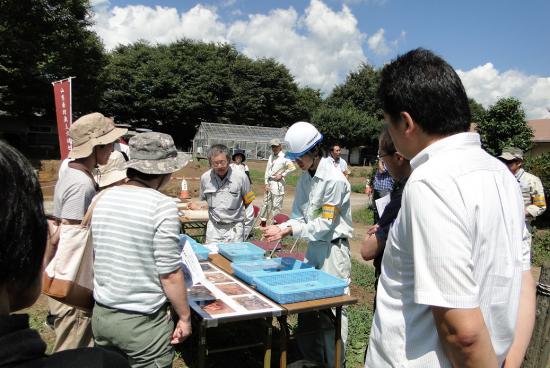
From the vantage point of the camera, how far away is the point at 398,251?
46.2 inches

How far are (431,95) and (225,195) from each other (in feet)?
11.8

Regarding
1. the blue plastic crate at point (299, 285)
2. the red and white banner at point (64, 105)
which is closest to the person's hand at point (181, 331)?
the blue plastic crate at point (299, 285)

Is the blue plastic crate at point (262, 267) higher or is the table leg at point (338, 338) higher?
the blue plastic crate at point (262, 267)

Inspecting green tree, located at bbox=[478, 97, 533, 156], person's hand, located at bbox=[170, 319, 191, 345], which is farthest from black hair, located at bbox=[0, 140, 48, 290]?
green tree, located at bbox=[478, 97, 533, 156]

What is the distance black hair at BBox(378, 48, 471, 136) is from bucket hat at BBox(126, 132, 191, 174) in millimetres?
1364

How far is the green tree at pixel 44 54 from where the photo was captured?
2127cm

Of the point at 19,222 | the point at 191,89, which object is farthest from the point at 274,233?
the point at 191,89

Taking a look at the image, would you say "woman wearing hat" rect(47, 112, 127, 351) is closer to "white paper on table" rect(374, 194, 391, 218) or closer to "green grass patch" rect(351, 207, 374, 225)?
"white paper on table" rect(374, 194, 391, 218)

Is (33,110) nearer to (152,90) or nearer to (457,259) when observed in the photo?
(152,90)

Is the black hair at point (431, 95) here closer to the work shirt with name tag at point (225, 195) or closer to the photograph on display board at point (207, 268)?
the photograph on display board at point (207, 268)

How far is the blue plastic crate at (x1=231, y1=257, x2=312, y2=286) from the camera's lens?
9.99 feet

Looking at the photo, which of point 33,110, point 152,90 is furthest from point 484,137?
point 152,90

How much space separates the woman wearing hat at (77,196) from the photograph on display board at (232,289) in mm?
923

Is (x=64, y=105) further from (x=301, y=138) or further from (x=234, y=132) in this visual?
(x=234, y=132)
